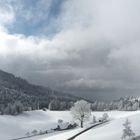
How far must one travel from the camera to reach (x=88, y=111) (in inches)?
6521

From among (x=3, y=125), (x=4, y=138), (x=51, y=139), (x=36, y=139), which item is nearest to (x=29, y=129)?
(x=3, y=125)

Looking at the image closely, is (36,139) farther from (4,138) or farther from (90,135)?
(4,138)

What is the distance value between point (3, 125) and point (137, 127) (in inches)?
4138

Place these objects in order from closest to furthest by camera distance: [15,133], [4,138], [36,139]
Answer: [36,139]
[4,138]
[15,133]

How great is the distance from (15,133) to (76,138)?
83.0 m

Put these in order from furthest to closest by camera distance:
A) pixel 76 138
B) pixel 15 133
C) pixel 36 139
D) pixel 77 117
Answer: pixel 15 133 → pixel 77 117 → pixel 36 139 → pixel 76 138

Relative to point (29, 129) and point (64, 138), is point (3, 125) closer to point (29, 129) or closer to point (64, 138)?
point (29, 129)

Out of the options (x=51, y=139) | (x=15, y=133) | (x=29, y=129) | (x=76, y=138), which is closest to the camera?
(x=76, y=138)

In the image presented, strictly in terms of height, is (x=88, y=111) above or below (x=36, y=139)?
above

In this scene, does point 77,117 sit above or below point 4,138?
above

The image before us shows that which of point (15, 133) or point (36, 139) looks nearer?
point (36, 139)

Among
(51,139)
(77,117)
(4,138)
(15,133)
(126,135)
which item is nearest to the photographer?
(126,135)

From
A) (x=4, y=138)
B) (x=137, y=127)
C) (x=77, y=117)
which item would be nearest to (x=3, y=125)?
(x=4, y=138)

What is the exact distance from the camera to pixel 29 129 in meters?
194
